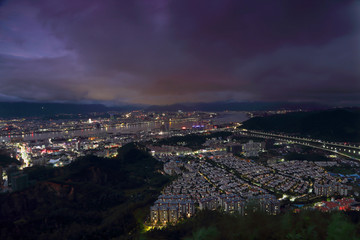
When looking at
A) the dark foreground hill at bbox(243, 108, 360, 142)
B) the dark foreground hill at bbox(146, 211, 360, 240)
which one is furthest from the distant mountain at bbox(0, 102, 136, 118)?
the dark foreground hill at bbox(146, 211, 360, 240)

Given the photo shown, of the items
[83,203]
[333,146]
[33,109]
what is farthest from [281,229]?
[33,109]

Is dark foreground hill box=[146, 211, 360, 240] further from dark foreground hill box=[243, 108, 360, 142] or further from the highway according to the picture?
dark foreground hill box=[243, 108, 360, 142]

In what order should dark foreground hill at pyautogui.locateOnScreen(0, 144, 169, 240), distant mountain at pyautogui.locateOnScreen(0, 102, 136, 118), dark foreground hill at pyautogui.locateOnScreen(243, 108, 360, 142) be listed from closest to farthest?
dark foreground hill at pyautogui.locateOnScreen(0, 144, 169, 240)
dark foreground hill at pyautogui.locateOnScreen(243, 108, 360, 142)
distant mountain at pyautogui.locateOnScreen(0, 102, 136, 118)

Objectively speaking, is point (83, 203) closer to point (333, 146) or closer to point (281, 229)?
point (281, 229)

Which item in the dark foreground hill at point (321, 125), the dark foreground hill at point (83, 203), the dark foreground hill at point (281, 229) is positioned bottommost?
the dark foreground hill at point (83, 203)

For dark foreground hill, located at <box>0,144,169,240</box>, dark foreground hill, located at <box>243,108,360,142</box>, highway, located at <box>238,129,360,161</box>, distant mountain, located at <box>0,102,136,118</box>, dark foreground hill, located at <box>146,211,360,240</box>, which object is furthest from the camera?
distant mountain, located at <box>0,102,136,118</box>

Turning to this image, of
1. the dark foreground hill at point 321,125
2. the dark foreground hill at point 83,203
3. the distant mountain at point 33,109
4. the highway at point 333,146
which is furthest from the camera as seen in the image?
the distant mountain at point 33,109

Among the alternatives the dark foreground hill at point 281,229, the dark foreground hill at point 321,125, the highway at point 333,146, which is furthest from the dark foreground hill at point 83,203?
the dark foreground hill at point 321,125

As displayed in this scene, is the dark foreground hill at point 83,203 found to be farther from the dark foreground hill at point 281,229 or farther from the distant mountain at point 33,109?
the distant mountain at point 33,109
